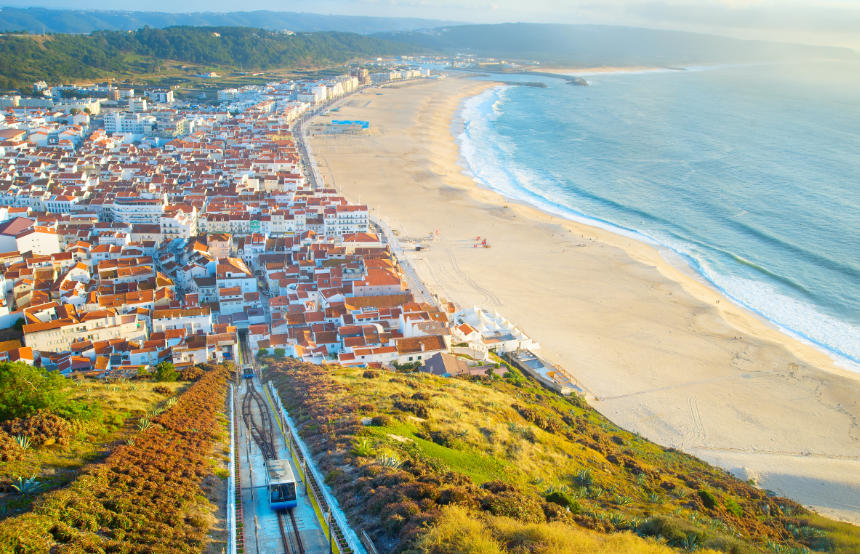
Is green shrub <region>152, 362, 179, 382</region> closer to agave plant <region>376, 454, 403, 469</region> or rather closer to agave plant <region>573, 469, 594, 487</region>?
agave plant <region>376, 454, 403, 469</region>

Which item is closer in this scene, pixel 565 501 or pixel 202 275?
pixel 565 501

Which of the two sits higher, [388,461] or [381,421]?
[388,461]

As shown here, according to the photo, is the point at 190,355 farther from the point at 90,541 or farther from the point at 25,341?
the point at 90,541

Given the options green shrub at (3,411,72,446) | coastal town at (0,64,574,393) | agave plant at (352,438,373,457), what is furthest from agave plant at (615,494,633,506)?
green shrub at (3,411,72,446)

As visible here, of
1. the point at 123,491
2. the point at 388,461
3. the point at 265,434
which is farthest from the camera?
the point at 265,434

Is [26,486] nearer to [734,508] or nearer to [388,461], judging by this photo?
[388,461]

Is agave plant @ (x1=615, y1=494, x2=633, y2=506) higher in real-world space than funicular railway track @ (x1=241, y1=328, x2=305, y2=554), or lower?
lower

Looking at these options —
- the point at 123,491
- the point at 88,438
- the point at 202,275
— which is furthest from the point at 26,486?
the point at 202,275
